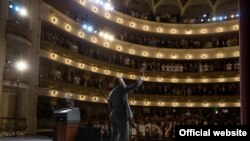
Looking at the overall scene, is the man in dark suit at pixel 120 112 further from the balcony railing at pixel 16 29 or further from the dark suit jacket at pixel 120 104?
the balcony railing at pixel 16 29

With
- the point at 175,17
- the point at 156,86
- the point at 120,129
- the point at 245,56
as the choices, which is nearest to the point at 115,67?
the point at 156,86

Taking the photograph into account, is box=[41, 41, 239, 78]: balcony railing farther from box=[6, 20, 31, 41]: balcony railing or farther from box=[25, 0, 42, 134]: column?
box=[6, 20, 31, 41]: balcony railing

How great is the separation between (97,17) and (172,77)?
934cm

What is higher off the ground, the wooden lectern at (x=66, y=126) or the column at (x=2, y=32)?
the column at (x=2, y=32)

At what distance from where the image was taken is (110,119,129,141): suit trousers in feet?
27.0

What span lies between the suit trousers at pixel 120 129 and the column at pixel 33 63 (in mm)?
12604

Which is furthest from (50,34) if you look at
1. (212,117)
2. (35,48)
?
(212,117)

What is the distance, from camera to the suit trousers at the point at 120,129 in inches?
324

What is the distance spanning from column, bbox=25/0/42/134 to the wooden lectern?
12376 mm

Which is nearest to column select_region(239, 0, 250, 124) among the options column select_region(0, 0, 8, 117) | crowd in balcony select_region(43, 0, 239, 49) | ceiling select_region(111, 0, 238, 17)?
column select_region(0, 0, 8, 117)

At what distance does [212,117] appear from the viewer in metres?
27.9

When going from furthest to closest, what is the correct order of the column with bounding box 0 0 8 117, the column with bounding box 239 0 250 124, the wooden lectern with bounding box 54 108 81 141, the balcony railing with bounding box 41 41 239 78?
the balcony railing with bounding box 41 41 239 78
the column with bounding box 0 0 8 117
the wooden lectern with bounding box 54 108 81 141
the column with bounding box 239 0 250 124

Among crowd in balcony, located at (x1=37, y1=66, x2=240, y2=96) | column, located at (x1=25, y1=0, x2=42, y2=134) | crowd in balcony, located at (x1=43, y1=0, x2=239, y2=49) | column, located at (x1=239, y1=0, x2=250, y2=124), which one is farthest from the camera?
crowd in balcony, located at (x1=43, y1=0, x2=239, y2=49)

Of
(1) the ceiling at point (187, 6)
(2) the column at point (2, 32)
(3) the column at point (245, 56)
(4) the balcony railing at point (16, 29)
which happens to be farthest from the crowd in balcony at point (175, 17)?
(3) the column at point (245, 56)
